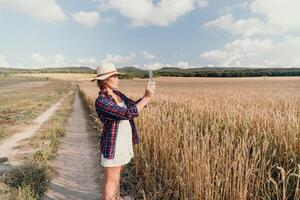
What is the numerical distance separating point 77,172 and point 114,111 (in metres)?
3.35

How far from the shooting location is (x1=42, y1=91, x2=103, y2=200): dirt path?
16.5ft

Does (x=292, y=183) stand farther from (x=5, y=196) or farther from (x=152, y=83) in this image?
(x=5, y=196)

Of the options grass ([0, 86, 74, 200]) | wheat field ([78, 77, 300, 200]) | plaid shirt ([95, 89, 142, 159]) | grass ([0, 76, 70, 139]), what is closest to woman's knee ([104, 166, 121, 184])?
plaid shirt ([95, 89, 142, 159])

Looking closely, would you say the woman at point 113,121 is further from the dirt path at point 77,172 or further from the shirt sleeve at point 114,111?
the dirt path at point 77,172

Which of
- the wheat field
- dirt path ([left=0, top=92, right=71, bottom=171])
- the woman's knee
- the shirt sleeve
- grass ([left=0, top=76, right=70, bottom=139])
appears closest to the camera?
the wheat field

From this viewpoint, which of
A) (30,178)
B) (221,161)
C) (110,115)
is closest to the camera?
(221,161)

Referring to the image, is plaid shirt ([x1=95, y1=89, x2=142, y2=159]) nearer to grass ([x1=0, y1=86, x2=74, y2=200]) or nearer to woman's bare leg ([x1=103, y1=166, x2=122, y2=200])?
woman's bare leg ([x1=103, y1=166, x2=122, y2=200])

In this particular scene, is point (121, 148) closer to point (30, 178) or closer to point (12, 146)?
point (30, 178)

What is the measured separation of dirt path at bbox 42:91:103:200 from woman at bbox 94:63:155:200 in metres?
1.18

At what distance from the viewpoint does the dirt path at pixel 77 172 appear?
5.04 metres

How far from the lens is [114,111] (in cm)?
A: 348

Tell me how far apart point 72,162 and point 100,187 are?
79.1 inches

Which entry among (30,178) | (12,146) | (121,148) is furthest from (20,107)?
(121,148)

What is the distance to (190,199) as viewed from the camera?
343 cm
